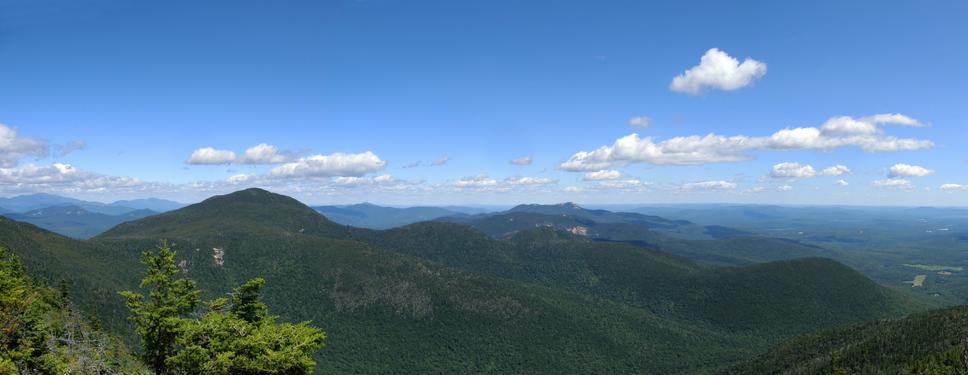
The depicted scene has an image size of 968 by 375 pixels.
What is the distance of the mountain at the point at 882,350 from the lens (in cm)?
9294

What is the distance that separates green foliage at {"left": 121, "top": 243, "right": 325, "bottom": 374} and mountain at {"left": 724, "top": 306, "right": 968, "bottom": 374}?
4129 inches

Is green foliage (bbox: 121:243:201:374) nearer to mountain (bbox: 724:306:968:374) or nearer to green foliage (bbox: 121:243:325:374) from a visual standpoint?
green foliage (bbox: 121:243:325:374)

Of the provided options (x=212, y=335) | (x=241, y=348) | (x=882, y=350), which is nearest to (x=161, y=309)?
(x=212, y=335)

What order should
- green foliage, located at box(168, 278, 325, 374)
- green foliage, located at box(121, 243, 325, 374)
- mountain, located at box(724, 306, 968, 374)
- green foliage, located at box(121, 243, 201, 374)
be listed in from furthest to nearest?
1. mountain, located at box(724, 306, 968, 374)
2. green foliage, located at box(121, 243, 201, 374)
3. green foliage, located at box(121, 243, 325, 374)
4. green foliage, located at box(168, 278, 325, 374)

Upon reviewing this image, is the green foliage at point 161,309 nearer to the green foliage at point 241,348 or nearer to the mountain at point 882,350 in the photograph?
the green foliage at point 241,348

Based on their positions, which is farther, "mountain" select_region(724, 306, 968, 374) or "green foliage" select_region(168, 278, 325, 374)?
"mountain" select_region(724, 306, 968, 374)

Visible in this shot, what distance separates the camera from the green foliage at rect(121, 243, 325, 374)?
32.3 meters

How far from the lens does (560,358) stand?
189 m

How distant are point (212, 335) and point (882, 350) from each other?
134m

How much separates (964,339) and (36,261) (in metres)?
231

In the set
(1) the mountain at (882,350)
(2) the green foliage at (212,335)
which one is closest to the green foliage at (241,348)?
(2) the green foliage at (212,335)

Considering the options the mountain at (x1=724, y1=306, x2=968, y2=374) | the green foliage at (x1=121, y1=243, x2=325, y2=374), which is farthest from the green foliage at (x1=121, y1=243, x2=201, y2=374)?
the mountain at (x1=724, y1=306, x2=968, y2=374)

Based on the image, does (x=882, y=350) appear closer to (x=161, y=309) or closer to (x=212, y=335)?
(x=212, y=335)

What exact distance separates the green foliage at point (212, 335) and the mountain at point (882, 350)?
105 m
